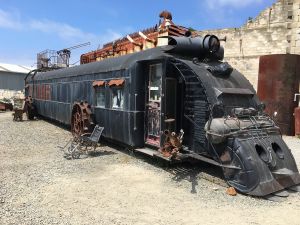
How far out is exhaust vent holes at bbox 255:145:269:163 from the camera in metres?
6.55

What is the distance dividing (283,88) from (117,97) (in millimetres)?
8439

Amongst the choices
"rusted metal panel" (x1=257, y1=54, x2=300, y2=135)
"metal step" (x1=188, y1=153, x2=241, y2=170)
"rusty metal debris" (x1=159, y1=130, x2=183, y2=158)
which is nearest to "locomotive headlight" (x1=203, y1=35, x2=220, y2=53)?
"rusty metal debris" (x1=159, y1=130, x2=183, y2=158)

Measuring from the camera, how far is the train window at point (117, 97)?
31.8ft

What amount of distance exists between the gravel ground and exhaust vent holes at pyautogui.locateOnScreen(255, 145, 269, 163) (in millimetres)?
786

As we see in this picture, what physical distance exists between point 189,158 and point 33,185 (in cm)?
333

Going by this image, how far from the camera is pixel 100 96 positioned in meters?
11.2

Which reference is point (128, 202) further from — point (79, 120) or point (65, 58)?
point (65, 58)

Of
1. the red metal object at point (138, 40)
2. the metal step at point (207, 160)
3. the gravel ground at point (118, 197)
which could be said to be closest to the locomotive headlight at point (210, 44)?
the red metal object at point (138, 40)

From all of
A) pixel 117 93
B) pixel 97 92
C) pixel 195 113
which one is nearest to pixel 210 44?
pixel 195 113

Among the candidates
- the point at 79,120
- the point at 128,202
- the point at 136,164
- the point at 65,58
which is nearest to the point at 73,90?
the point at 79,120

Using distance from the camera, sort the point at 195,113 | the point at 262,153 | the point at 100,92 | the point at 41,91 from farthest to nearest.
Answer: the point at 41,91
the point at 100,92
the point at 195,113
the point at 262,153

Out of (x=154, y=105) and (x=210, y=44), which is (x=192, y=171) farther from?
(x=210, y=44)

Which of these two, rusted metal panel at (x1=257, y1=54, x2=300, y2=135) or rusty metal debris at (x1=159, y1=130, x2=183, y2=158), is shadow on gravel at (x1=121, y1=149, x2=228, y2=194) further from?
rusted metal panel at (x1=257, y1=54, x2=300, y2=135)

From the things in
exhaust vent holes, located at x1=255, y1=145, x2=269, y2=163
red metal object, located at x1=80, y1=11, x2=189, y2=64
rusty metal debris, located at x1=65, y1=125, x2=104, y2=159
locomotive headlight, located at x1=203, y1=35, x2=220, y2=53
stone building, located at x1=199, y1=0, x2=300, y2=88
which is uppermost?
stone building, located at x1=199, y1=0, x2=300, y2=88
